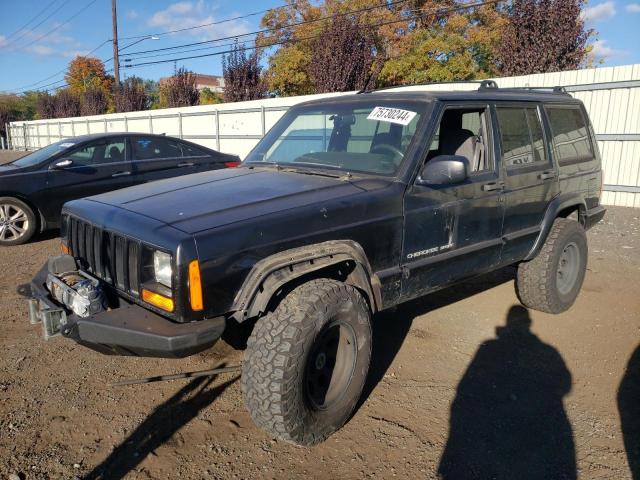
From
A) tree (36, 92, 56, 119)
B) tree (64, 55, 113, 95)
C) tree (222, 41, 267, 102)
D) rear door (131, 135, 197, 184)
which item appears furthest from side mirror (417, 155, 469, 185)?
tree (64, 55, 113, 95)

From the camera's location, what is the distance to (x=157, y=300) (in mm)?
2514

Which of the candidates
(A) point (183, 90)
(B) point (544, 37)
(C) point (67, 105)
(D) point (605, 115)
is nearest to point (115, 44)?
(A) point (183, 90)

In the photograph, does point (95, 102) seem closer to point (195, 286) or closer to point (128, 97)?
point (128, 97)

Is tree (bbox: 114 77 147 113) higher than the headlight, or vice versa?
tree (bbox: 114 77 147 113)

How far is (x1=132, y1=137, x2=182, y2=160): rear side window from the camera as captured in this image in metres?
7.75

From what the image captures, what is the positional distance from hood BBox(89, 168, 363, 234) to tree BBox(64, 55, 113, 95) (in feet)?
192

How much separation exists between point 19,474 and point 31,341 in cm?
177

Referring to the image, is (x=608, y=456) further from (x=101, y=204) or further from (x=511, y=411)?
(x=101, y=204)

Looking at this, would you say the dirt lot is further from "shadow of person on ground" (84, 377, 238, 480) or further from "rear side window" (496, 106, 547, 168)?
"rear side window" (496, 106, 547, 168)

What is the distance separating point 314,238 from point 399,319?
82.4 inches

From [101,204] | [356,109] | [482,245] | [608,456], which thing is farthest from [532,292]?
[101,204]

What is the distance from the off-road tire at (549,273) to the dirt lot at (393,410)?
159 millimetres

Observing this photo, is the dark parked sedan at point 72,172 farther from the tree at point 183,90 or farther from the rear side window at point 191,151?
the tree at point 183,90

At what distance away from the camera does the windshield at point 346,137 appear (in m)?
3.43
